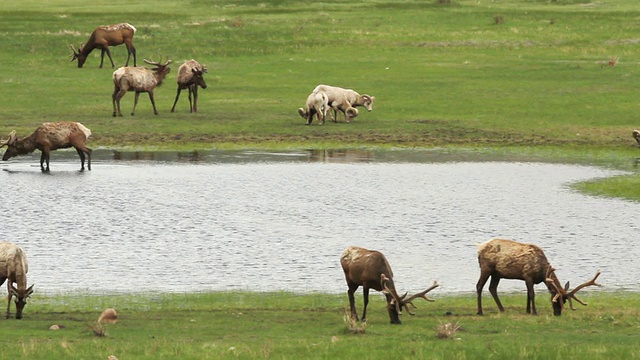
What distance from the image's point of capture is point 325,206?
32125mm

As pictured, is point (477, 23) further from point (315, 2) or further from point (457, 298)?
point (457, 298)

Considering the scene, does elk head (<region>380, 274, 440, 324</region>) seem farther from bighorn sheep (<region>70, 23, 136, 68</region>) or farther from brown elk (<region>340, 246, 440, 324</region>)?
bighorn sheep (<region>70, 23, 136, 68</region>)

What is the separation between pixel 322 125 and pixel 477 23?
2957 cm

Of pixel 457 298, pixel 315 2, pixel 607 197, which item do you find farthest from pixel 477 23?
pixel 457 298

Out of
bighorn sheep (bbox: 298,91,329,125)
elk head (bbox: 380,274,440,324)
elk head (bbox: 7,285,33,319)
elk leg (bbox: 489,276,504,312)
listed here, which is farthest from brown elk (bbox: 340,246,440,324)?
bighorn sheep (bbox: 298,91,329,125)

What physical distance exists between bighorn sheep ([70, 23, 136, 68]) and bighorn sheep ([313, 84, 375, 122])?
46.6 ft

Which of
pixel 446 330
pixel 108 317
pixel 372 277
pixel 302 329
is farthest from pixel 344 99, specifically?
pixel 446 330

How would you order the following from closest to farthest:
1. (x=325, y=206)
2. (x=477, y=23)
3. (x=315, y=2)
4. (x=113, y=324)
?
1. (x=113, y=324)
2. (x=325, y=206)
3. (x=477, y=23)
4. (x=315, y=2)

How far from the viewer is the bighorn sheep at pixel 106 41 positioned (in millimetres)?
58656

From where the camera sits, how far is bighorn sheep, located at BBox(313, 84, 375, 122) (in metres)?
47.0

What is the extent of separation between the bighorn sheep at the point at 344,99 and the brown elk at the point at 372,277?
87.7 ft

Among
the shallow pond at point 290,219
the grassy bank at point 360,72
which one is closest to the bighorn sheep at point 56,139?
the shallow pond at point 290,219

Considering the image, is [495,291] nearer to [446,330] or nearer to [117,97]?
[446,330]

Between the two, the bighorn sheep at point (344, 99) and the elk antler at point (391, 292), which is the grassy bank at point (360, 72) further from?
the elk antler at point (391, 292)
